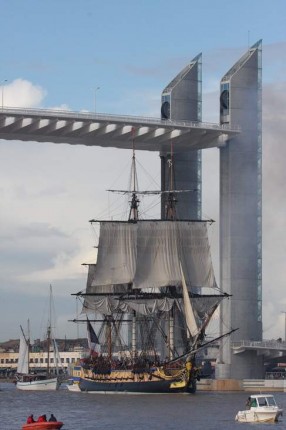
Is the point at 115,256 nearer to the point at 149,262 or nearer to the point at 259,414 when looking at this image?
the point at 149,262

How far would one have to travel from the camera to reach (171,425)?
7544cm

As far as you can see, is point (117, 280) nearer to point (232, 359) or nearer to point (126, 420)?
point (232, 359)

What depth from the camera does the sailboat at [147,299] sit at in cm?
11300

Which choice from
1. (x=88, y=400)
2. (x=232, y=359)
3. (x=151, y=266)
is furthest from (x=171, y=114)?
(x=88, y=400)

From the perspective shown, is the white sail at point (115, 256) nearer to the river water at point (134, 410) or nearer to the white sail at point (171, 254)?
the white sail at point (171, 254)

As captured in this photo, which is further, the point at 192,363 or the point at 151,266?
the point at 151,266

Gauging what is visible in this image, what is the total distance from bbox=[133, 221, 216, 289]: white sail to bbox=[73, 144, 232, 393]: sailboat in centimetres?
7

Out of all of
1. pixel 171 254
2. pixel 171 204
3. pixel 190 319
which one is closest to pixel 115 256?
pixel 171 254

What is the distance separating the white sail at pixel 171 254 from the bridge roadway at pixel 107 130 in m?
6.69

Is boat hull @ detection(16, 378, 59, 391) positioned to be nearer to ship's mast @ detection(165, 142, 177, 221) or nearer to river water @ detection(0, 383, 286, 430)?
river water @ detection(0, 383, 286, 430)

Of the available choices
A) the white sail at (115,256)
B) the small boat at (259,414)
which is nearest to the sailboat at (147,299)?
the white sail at (115,256)

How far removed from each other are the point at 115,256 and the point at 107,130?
35.0ft

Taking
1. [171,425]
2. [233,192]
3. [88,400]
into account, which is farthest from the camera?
[233,192]

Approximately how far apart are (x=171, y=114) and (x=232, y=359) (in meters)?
20.5
